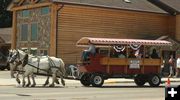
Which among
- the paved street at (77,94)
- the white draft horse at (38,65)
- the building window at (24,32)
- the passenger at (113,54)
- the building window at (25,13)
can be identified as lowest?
the paved street at (77,94)

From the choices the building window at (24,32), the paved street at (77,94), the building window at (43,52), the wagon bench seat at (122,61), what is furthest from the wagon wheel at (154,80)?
the building window at (24,32)

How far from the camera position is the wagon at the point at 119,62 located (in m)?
21.8

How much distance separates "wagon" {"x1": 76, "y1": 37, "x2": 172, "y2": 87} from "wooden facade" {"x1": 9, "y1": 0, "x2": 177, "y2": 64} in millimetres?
11730

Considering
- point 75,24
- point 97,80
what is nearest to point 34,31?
point 75,24

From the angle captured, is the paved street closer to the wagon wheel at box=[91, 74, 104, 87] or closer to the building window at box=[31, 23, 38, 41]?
the wagon wheel at box=[91, 74, 104, 87]

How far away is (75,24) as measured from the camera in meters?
35.2

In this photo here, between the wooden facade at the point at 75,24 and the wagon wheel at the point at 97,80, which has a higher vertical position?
the wooden facade at the point at 75,24

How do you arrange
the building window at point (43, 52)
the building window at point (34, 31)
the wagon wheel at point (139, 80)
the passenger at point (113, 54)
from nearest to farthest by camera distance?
the passenger at point (113, 54)
the wagon wheel at point (139, 80)
the building window at point (43, 52)
the building window at point (34, 31)

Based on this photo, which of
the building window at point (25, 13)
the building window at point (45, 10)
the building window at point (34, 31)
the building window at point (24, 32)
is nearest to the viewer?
the building window at point (45, 10)

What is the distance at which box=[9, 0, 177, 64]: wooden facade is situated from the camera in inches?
1363

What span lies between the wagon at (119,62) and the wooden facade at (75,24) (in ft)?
38.5

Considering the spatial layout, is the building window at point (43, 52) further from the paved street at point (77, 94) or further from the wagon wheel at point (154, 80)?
the paved street at point (77, 94)

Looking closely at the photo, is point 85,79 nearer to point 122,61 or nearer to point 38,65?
point 122,61

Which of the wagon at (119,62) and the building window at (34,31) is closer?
the wagon at (119,62)
